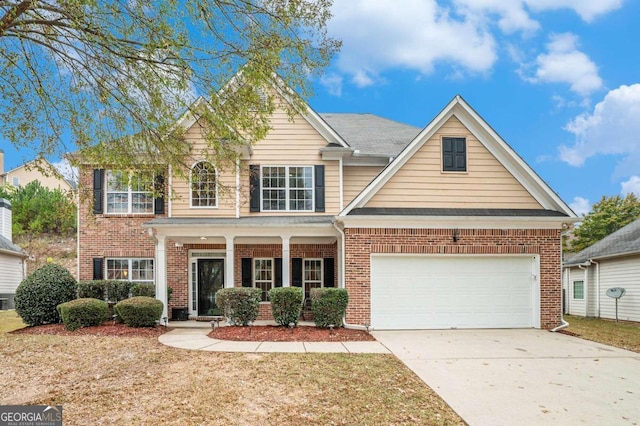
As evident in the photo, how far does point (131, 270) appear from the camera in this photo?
15.0 m

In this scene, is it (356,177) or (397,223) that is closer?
(397,223)

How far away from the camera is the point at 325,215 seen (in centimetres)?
1446

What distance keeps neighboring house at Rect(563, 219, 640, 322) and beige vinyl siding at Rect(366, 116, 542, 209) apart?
6.72 meters

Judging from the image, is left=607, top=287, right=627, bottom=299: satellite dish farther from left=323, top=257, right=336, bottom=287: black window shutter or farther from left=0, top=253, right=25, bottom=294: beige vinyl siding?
left=0, top=253, right=25, bottom=294: beige vinyl siding

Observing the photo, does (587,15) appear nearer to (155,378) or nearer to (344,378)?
(344,378)

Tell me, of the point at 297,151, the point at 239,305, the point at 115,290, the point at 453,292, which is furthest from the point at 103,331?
the point at 453,292

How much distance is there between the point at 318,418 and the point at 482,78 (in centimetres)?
1412

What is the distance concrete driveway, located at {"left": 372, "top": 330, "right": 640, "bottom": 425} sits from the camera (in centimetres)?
552

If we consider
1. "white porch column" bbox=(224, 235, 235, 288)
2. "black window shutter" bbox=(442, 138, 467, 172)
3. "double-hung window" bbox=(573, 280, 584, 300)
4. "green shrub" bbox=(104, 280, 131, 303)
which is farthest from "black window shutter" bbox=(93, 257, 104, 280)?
"double-hung window" bbox=(573, 280, 584, 300)

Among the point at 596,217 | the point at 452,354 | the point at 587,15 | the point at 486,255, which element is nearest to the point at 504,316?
the point at 486,255

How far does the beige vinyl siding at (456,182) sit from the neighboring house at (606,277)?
6.72m

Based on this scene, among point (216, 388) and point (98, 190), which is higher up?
point (98, 190)

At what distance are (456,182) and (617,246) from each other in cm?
953

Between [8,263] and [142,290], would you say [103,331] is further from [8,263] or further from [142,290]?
[8,263]
